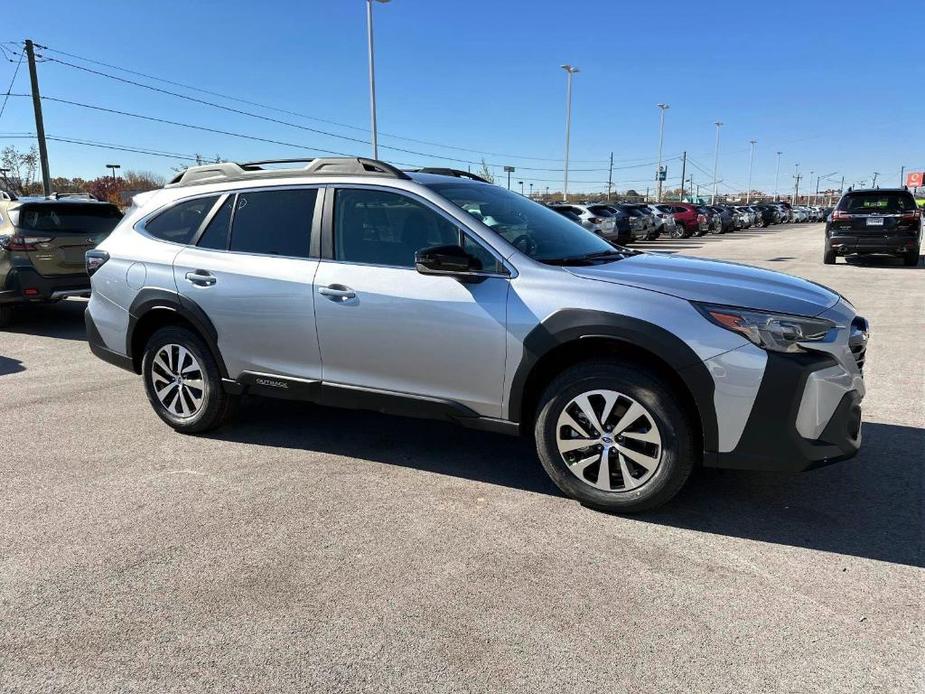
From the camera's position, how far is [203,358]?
4594 millimetres

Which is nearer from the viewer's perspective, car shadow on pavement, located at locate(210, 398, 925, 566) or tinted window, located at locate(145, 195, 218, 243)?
car shadow on pavement, located at locate(210, 398, 925, 566)

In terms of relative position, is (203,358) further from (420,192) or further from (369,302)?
(420,192)

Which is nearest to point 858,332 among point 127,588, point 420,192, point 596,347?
point 596,347

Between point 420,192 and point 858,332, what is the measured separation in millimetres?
2444

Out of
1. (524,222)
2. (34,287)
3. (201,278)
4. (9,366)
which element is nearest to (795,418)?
(524,222)

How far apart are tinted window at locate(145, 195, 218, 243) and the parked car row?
7295 mm

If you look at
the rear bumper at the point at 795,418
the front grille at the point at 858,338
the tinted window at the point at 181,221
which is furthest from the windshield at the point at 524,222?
the tinted window at the point at 181,221

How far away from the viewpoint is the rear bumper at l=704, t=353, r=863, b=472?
10.0ft

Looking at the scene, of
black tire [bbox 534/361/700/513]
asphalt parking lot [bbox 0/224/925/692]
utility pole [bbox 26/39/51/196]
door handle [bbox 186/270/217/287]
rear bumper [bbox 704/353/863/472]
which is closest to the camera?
asphalt parking lot [bbox 0/224/925/692]

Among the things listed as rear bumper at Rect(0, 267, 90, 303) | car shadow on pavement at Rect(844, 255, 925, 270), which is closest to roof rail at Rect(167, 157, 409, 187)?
rear bumper at Rect(0, 267, 90, 303)

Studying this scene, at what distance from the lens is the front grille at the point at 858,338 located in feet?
11.0

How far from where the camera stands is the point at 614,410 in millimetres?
3361

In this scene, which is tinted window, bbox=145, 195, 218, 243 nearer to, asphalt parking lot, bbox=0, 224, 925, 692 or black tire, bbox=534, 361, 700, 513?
asphalt parking lot, bbox=0, 224, 925, 692

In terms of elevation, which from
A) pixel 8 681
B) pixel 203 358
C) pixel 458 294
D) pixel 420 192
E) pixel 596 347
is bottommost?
pixel 8 681
